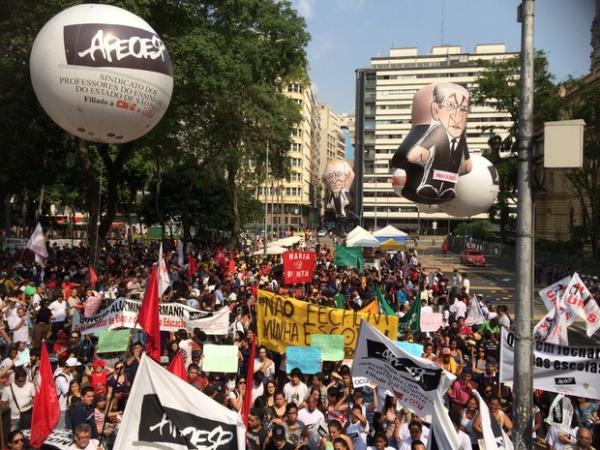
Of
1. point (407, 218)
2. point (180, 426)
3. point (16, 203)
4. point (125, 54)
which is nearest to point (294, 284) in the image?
point (125, 54)

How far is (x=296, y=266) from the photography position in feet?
60.1

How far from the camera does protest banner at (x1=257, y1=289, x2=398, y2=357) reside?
1067 cm

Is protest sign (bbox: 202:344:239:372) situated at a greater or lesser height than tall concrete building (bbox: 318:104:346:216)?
lesser

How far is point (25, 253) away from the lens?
80.9 ft

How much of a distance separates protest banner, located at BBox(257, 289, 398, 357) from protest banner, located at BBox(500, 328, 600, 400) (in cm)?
295

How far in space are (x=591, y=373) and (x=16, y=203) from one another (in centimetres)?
5001

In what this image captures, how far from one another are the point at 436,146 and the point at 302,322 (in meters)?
10.7

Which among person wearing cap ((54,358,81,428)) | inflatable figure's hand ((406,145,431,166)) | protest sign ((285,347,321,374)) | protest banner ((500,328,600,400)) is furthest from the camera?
inflatable figure's hand ((406,145,431,166))

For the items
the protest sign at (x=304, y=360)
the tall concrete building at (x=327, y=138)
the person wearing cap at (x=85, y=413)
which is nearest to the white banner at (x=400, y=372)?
the protest sign at (x=304, y=360)

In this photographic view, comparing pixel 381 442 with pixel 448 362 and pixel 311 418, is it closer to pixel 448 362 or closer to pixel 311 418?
pixel 311 418

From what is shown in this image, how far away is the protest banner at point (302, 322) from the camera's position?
35.0 ft

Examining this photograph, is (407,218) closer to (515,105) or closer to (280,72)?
(515,105)

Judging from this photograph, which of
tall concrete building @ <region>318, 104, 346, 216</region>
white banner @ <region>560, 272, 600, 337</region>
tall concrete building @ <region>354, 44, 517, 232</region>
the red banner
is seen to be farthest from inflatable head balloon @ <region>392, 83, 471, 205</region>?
Answer: tall concrete building @ <region>318, 104, 346, 216</region>

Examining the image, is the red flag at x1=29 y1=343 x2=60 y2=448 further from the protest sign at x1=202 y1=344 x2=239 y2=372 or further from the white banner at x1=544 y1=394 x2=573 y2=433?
the white banner at x1=544 y1=394 x2=573 y2=433
